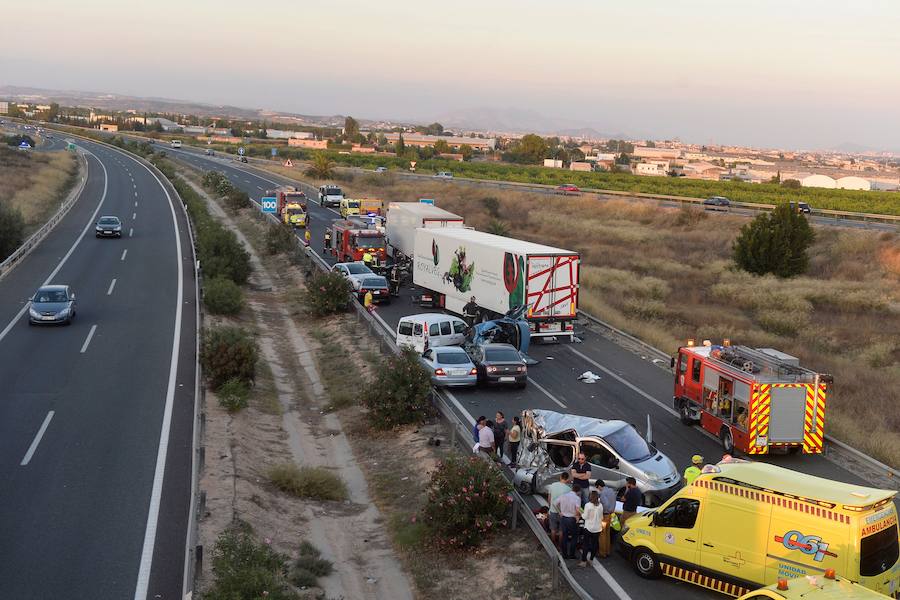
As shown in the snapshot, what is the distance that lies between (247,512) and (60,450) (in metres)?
5.10

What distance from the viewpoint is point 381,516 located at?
56.1ft

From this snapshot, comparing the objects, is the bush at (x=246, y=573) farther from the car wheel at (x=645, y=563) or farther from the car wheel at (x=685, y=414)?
the car wheel at (x=685, y=414)

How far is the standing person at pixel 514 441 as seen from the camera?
17703 millimetres

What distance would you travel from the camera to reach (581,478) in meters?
14.5

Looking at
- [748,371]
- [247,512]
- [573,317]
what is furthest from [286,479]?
[573,317]

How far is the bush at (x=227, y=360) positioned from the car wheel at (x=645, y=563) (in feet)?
45.8

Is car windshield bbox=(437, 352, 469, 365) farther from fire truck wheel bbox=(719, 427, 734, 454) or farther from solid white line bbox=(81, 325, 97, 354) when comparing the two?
solid white line bbox=(81, 325, 97, 354)

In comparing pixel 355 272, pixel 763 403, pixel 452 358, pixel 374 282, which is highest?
pixel 763 403

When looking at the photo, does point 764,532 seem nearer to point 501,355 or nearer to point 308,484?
point 308,484

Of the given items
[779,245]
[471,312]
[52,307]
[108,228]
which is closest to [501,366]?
[471,312]

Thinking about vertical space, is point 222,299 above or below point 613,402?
above

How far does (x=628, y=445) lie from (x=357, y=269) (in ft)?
76.2

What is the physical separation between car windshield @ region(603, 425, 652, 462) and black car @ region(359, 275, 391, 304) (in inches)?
784

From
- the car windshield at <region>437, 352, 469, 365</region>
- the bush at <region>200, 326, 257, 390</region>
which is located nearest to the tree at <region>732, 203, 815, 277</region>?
the car windshield at <region>437, 352, 469, 365</region>
